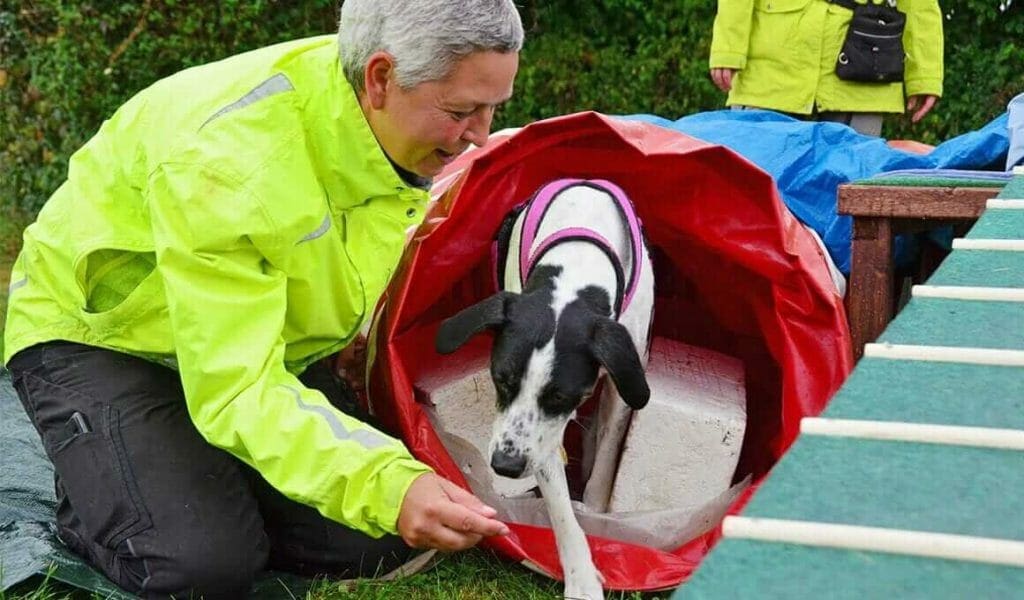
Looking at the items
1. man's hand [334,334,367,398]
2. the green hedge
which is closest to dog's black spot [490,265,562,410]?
man's hand [334,334,367,398]

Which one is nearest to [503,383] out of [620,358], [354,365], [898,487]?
[620,358]

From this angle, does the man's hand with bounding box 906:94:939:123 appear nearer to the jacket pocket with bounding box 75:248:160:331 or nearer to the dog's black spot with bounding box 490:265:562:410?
the dog's black spot with bounding box 490:265:562:410

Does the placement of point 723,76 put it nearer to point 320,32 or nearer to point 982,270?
point 320,32

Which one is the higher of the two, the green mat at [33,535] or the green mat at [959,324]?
→ the green mat at [959,324]

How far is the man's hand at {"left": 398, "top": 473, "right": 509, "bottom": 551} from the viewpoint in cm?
209

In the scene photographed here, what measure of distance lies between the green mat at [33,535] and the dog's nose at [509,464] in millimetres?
550

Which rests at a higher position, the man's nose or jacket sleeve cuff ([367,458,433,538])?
the man's nose

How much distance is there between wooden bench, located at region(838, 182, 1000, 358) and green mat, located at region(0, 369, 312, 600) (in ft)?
5.63

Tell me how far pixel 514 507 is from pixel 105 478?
1119mm

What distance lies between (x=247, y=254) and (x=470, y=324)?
0.76 meters

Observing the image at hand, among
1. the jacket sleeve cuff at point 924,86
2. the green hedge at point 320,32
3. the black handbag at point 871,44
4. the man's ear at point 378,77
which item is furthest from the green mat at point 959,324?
the green hedge at point 320,32

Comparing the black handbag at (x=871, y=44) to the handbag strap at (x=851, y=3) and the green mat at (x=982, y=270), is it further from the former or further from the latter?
the green mat at (x=982, y=270)

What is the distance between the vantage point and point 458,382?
3508 millimetres

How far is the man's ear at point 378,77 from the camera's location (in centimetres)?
240
